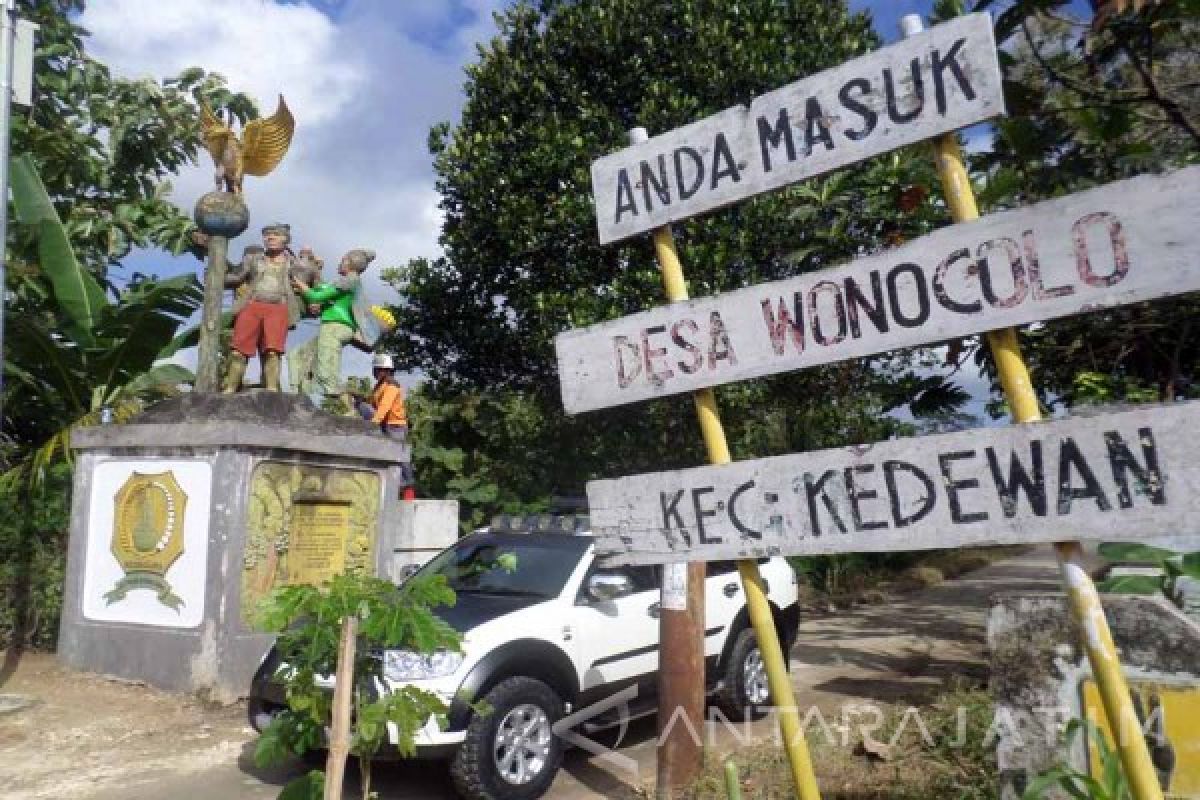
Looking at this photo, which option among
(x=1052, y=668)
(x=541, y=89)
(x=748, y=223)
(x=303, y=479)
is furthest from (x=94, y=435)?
(x=1052, y=668)

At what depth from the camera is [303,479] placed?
894cm

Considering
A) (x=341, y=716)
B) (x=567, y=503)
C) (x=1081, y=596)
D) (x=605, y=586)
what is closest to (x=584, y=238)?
(x=567, y=503)

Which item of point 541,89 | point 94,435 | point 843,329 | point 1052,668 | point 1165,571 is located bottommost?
point 1052,668

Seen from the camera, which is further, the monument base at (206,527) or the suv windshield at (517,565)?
the monument base at (206,527)

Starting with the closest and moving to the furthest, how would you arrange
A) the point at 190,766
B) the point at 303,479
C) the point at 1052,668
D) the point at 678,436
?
the point at 1052,668
the point at 190,766
the point at 303,479
the point at 678,436

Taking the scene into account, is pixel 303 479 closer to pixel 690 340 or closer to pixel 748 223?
pixel 748 223

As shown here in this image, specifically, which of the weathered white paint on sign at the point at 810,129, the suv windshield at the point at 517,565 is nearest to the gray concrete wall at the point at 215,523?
the suv windshield at the point at 517,565

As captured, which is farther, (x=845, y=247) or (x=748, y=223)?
(x=748, y=223)

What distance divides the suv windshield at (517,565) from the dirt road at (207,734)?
3.87ft

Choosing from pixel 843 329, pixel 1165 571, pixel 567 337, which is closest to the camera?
pixel 843 329

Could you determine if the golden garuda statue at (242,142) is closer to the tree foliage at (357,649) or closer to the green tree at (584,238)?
the green tree at (584,238)

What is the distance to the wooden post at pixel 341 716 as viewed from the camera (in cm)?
308

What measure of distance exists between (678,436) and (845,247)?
13.8ft

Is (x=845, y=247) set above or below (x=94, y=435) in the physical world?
above
